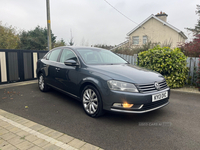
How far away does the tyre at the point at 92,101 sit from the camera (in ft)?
10.5

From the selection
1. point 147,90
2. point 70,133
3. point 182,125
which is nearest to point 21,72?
point 70,133

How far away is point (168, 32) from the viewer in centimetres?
2136

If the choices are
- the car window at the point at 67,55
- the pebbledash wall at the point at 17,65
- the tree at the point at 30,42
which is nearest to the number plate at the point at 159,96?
the car window at the point at 67,55

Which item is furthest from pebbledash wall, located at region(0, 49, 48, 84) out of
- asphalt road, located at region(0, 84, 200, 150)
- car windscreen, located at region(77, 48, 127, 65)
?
car windscreen, located at region(77, 48, 127, 65)

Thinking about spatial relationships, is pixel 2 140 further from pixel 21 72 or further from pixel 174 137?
pixel 21 72

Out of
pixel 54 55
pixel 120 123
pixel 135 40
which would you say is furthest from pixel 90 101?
pixel 135 40

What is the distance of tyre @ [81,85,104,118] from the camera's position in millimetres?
3201

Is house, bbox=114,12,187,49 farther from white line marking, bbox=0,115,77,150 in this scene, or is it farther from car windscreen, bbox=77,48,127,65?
white line marking, bbox=0,115,77,150

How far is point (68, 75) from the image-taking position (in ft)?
13.3

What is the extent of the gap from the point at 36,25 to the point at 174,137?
28948 mm

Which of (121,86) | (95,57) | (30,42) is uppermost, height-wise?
(30,42)

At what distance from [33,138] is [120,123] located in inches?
64.5

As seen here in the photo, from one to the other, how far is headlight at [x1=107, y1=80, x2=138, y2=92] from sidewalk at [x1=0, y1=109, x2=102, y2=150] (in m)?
1.12

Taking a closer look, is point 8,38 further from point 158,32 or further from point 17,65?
point 158,32
